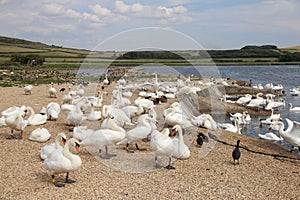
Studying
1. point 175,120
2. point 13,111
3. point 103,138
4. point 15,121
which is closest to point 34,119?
point 13,111

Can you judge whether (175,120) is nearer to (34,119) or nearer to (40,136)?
(40,136)

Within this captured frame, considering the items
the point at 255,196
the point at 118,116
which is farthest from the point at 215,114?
the point at 255,196

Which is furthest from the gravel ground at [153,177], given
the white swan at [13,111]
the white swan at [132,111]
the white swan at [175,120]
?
the white swan at [132,111]

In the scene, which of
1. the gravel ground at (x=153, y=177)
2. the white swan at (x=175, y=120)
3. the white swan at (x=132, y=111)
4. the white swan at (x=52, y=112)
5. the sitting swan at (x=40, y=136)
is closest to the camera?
the gravel ground at (x=153, y=177)

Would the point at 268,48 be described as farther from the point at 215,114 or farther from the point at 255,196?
the point at 255,196

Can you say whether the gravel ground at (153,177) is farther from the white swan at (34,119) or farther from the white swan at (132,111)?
the white swan at (132,111)

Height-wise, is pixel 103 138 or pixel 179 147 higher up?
pixel 103 138

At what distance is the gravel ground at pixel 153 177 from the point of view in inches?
278

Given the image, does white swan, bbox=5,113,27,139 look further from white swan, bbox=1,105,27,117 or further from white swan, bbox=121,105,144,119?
white swan, bbox=121,105,144,119

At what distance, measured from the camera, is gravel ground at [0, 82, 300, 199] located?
707cm

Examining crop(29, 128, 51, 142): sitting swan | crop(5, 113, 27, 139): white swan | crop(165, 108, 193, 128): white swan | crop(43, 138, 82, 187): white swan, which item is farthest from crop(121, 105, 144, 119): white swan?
crop(43, 138, 82, 187): white swan

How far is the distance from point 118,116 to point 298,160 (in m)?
5.56

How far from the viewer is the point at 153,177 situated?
319 inches

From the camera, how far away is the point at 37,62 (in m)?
55.2
